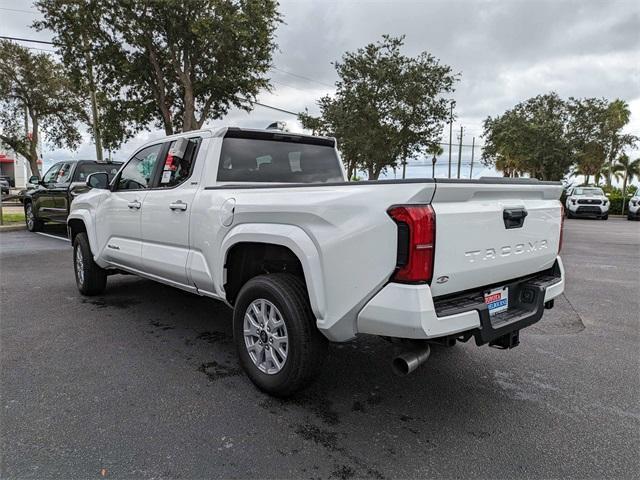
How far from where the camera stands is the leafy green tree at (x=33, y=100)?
2723 centimetres

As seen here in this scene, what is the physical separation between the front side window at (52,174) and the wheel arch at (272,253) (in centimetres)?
1057

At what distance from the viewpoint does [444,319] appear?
7.93 feet

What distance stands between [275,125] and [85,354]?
2.65m

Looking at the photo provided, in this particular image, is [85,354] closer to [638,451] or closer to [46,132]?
[638,451]

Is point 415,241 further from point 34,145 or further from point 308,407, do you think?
point 34,145

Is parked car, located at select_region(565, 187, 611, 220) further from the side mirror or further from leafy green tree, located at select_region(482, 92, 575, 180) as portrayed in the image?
the side mirror

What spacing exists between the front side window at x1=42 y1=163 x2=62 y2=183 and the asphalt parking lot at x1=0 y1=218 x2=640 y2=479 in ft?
27.2

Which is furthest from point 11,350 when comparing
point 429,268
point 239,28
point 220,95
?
point 220,95

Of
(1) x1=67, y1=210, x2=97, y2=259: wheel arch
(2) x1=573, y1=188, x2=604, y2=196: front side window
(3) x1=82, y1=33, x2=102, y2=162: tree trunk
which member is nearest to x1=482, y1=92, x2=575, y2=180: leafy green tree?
(2) x1=573, y1=188, x2=604, y2=196: front side window

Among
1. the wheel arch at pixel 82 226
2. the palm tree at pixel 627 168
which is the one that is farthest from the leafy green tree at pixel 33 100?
the palm tree at pixel 627 168

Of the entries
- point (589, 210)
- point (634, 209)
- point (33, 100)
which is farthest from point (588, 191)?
point (33, 100)

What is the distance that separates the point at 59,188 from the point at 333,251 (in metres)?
10.9

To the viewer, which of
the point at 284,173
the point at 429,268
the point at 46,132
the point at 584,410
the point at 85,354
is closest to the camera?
the point at 429,268

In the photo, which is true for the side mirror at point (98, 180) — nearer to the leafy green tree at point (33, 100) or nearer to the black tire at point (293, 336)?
the black tire at point (293, 336)
